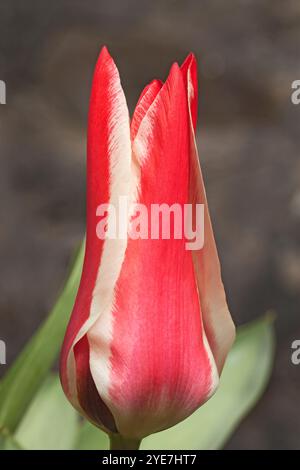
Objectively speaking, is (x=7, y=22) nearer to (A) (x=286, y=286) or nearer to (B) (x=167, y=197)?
(A) (x=286, y=286)

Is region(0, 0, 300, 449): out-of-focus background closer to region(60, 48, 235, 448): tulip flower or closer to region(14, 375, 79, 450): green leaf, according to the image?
region(14, 375, 79, 450): green leaf

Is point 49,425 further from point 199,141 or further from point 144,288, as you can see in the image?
point 199,141

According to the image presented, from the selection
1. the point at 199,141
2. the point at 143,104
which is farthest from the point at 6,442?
the point at 199,141

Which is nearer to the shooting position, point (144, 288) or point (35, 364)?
point (144, 288)

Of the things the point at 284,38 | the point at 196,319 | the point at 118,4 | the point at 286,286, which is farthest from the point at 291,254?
the point at 196,319

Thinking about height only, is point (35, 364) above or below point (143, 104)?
below

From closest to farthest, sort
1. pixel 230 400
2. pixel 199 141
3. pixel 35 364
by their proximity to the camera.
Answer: pixel 35 364
pixel 230 400
pixel 199 141

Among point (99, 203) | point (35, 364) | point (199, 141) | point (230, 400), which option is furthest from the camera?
point (199, 141)
